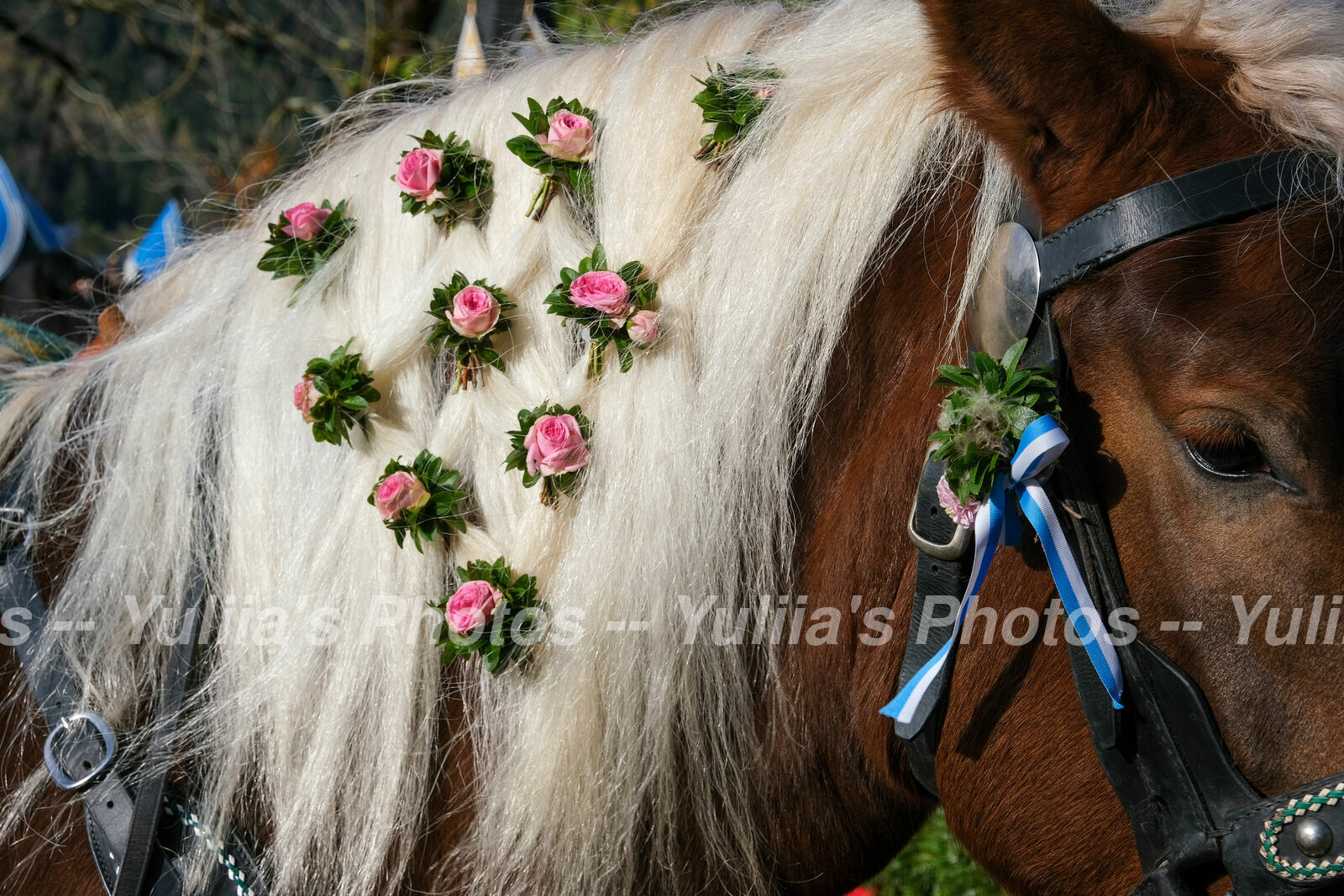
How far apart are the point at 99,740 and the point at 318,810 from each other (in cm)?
33

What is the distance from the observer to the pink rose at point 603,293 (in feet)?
4.40

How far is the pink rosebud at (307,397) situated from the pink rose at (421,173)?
30 cm

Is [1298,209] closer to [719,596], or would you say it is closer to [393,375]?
[719,596]

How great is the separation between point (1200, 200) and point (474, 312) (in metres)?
0.88

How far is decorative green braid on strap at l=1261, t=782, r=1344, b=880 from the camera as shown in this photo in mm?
1056

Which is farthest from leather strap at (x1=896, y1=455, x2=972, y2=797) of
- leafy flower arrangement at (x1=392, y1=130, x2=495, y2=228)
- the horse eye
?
leafy flower arrangement at (x1=392, y1=130, x2=495, y2=228)

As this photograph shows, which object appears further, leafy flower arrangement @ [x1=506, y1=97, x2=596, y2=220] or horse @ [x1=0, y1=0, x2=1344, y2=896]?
leafy flower arrangement @ [x1=506, y1=97, x2=596, y2=220]

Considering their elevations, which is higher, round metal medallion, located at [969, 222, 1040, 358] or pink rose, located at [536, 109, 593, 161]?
pink rose, located at [536, 109, 593, 161]

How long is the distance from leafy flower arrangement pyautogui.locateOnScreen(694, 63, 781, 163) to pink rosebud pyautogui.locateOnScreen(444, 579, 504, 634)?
65cm

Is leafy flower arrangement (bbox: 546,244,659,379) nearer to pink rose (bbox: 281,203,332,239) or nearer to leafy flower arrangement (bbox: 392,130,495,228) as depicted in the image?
leafy flower arrangement (bbox: 392,130,495,228)

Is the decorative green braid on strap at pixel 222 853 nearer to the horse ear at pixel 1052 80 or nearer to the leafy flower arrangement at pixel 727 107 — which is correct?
the leafy flower arrangement at pixel 727 107

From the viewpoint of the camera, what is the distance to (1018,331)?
1202mm

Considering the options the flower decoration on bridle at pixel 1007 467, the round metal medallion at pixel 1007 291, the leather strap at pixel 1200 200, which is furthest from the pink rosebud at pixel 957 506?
the leather strap at pixel 1200 200

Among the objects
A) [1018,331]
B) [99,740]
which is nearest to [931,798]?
[1018,331]
